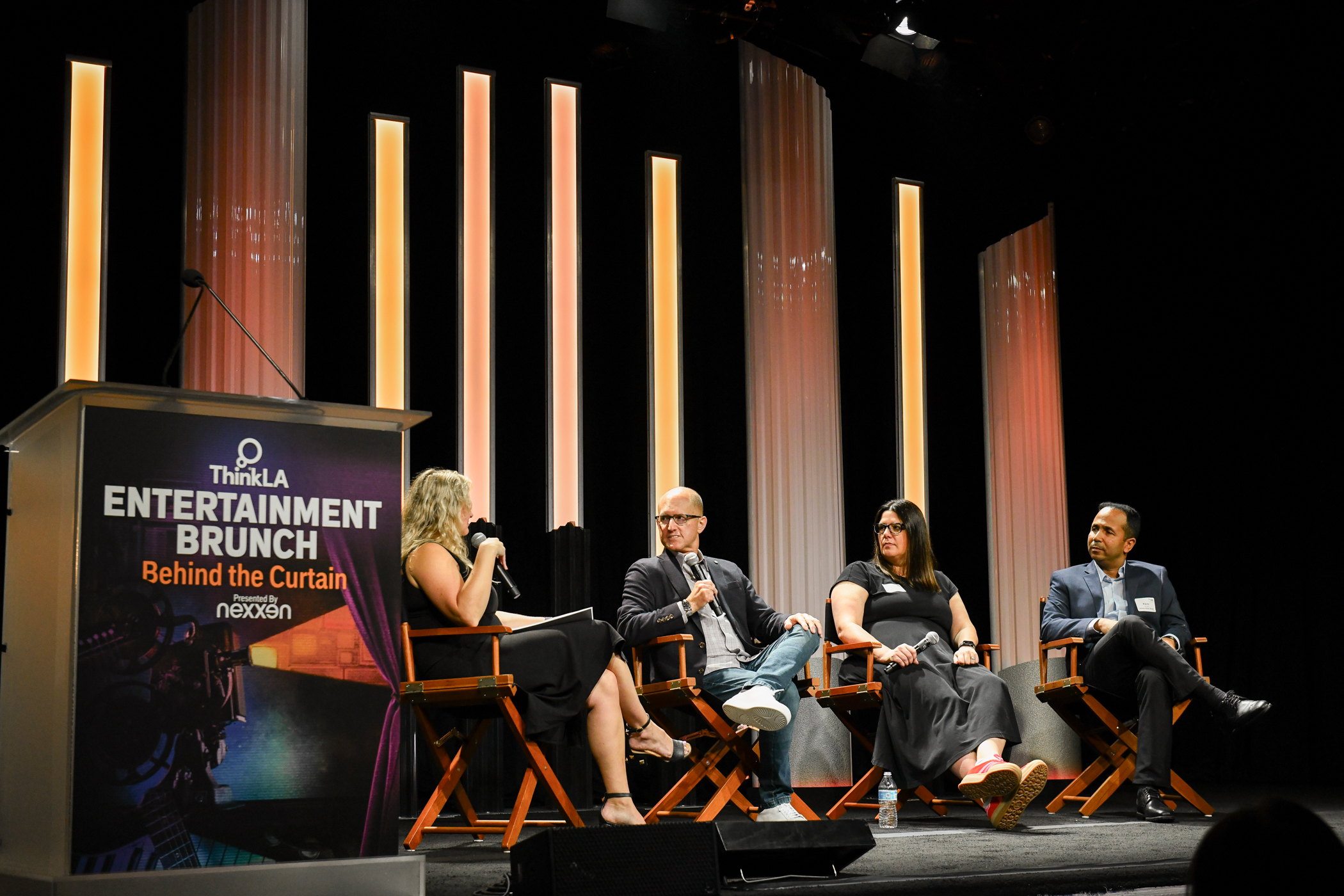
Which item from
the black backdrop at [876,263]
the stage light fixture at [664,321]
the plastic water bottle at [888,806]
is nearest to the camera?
the plastic water bottle at [888,806]

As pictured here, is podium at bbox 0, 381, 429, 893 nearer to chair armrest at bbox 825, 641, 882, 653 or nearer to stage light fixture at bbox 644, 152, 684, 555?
chair armrest at bbox 825, 641, 882, 653

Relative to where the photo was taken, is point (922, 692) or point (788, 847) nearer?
point (788, 847)

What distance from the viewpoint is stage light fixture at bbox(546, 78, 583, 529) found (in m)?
5.98

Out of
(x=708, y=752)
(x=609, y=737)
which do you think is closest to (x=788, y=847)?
(x=609, y=737)

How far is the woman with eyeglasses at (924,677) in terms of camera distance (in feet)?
13.0

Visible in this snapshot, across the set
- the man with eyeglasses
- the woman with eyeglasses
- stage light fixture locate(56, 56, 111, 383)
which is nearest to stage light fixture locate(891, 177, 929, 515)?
the woman with eyeglasses

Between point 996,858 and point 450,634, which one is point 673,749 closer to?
point 450,634

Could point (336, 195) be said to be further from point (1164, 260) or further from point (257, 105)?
point (1164, 260)

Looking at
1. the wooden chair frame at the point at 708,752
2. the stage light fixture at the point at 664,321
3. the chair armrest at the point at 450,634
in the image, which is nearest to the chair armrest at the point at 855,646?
the wooden chair frame at the point at 708,752

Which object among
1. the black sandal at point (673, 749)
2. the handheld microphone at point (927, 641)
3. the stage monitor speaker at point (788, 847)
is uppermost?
the handheld microphone at point (927, 641)

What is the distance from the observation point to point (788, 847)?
2.74 metres

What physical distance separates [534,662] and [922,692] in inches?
59.5

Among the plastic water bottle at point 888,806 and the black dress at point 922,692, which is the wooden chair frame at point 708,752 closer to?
the plastic water bottle at point 888,806

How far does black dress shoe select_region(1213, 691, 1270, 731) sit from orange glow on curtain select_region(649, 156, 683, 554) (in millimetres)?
2782
